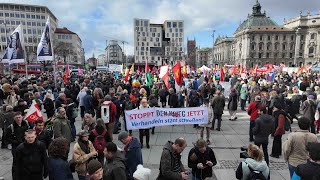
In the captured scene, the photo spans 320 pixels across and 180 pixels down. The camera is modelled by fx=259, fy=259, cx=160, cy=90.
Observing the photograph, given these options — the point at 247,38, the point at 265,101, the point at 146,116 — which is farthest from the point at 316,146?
the point at 247,38

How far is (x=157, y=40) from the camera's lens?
133m

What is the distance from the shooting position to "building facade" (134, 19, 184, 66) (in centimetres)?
12700

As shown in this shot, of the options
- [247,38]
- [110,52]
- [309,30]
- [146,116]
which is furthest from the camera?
[110,52]

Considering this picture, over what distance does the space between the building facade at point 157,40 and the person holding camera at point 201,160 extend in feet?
396

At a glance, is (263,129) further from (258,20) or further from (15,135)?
(258,20)

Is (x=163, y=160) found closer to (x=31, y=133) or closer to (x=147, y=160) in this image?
(x=31, y=133)

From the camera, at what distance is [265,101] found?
11641 mm

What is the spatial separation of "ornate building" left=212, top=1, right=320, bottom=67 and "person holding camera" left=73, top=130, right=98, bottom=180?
396 feet

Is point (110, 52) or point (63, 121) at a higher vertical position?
point (110, 52)

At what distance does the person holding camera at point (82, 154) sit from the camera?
4.69m

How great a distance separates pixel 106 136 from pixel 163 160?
6.49ft

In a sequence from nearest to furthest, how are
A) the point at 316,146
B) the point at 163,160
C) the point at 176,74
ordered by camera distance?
the point at 316,146 < the point at 163,160 < the point at 176,74

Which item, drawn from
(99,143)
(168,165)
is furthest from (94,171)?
(99,143)

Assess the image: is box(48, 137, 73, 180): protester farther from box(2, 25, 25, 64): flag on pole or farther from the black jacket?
box(2, 25, 25, 64): flag on pole
